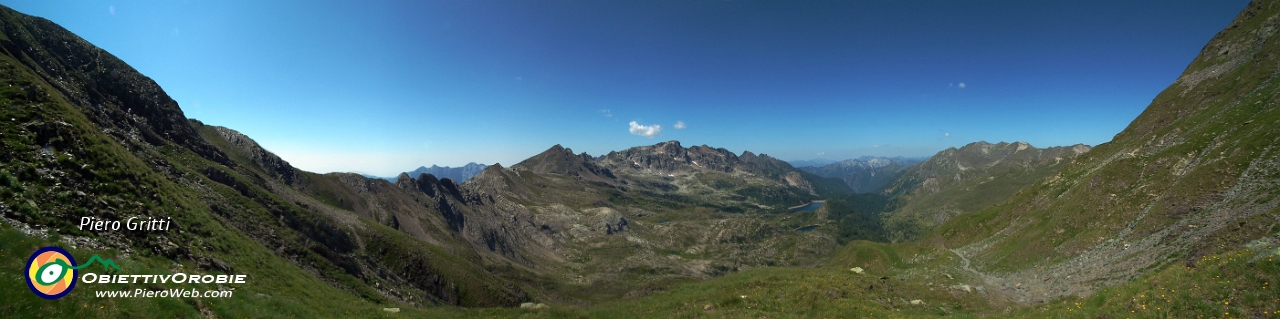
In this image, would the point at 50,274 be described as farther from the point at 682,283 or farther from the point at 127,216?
the point at 682,283

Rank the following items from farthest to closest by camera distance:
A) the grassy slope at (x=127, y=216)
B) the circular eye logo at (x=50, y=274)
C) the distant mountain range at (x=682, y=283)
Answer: the distant mountain range at (x=682, y=283) < the grassy slope at (x=127, y=216) < the circular eye logo at (x=50, y=274)

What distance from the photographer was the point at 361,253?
81562 millimetres

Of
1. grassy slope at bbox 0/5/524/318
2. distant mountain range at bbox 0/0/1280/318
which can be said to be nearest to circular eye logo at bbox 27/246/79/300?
grassy slope at bbox 0/5/524/318

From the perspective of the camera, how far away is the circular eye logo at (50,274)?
47.3 feet

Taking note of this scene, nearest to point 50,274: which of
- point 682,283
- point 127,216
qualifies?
point 127,216

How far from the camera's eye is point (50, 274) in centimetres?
1521

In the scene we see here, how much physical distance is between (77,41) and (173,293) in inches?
4033

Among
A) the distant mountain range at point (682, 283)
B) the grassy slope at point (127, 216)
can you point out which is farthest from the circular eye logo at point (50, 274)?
the distant mountain range at point (682, 283)

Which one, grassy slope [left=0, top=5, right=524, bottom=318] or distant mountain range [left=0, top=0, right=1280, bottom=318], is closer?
grassy slope [left=0, top=5, right=524, bottom=318]

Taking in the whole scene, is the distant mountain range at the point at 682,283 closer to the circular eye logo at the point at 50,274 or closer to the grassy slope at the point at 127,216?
the grassy slope at the point at 127,216

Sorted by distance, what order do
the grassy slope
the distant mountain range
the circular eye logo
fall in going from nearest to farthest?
the circular eye logo
the grassy slope
the distant mountain range

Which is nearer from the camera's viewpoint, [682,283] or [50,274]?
[50,274]

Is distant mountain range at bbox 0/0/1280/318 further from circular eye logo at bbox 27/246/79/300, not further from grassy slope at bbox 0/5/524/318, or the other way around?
circular eye logo at bbox 27/246/79/300

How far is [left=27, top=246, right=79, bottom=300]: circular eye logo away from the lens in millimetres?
14416
